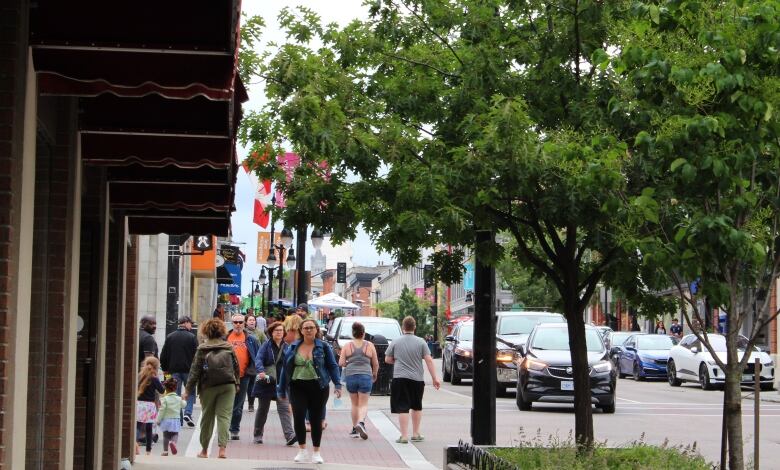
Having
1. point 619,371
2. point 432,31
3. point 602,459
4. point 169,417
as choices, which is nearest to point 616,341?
point 619,371

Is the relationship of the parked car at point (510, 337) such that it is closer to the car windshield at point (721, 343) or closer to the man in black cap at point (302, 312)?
the car windshield at point (721, 343)

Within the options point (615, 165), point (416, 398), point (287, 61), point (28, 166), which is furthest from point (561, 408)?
point (28, 166)

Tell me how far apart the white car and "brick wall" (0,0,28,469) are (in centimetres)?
2902

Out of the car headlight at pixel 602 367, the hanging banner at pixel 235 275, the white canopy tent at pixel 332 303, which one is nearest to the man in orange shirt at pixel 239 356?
the car headlight at pixel 602 367

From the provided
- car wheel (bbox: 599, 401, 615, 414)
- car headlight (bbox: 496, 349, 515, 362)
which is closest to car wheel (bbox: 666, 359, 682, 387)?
car headlight (bbox: 496, 349, 515, 362)

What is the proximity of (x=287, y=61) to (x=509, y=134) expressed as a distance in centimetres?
307

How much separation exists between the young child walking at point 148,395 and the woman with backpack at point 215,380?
1.29 ft

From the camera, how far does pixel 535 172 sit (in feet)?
34.9

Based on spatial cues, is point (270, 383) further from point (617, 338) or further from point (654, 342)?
point (617, 338)

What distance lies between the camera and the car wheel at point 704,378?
115ft

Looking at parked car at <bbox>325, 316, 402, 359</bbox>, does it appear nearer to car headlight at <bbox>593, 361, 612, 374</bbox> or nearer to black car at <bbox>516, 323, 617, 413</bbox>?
black car at <bbox>516, 323, 617, 413</bbox>

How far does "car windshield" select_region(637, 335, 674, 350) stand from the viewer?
1650 inches

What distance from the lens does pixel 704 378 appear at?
3534 cm

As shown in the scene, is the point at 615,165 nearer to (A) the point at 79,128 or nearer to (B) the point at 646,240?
(B) the point at 646,240
